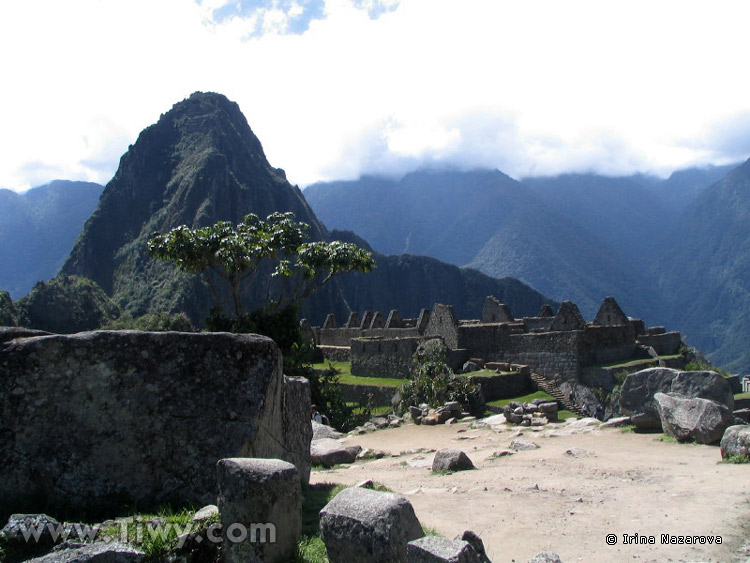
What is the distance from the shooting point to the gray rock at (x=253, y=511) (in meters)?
4.74

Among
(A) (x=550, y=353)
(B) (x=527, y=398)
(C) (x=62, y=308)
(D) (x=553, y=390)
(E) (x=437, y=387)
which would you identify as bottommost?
(B) (x=527, y=398)

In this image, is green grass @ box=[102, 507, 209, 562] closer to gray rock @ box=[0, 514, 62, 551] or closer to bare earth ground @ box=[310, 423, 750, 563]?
gray rock @ box=[0, 514, 62, 551]

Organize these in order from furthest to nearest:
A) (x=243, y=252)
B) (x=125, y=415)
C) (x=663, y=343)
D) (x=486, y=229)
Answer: (x=486, y=229), (x=243, y=252), (x=663, y=343), (x=125, y=415)

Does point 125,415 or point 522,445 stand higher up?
point 125,415

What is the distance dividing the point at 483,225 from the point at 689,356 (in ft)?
279

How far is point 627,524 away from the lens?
6.59 metres

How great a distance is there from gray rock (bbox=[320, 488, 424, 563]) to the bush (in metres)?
14.2

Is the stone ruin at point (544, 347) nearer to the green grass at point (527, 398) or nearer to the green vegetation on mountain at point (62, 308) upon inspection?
the green grass at point (527, 398)

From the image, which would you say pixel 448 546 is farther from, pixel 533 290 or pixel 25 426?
pixel 533 290

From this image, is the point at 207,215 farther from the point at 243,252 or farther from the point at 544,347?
the point at 544,347

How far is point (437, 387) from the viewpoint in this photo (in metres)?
20.3

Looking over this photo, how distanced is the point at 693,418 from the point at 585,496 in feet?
14.7

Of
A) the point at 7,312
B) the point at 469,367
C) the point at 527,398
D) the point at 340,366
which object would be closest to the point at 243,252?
the point at 469,367

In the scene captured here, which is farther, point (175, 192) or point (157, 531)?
point (175, 192)
